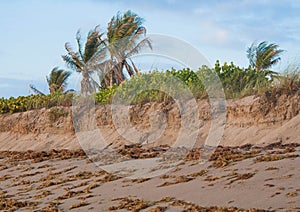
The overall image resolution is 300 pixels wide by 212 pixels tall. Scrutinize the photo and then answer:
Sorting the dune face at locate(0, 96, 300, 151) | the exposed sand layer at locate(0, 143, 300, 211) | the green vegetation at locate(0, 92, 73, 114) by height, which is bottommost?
the exposed sand layer at locate(0, 143, 300, 211)

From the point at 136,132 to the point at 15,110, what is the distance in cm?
997

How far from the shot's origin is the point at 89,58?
28594mm

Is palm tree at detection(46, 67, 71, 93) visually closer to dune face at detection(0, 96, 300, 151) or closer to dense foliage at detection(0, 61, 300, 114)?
dune face at detection(0, 96, 300, 151)

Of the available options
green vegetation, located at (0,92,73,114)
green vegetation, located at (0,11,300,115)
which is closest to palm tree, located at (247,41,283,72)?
green vegetation, located at (0,11,300,115)

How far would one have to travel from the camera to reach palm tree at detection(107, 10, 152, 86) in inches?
922

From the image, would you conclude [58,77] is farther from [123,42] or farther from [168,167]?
[168,167]

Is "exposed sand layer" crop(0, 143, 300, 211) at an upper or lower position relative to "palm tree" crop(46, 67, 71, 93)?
lower

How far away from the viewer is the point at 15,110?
85.5ft

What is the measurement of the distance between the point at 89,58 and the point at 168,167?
658 inches

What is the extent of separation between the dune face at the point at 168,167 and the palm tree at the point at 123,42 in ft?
11.3

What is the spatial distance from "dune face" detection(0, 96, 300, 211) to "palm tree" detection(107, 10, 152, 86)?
3450mm

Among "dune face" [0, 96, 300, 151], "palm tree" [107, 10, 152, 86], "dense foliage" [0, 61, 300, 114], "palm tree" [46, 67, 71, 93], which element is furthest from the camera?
"palm tree" [46, 67, 71, 93]

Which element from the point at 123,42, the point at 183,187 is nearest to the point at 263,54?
the point at 123,42

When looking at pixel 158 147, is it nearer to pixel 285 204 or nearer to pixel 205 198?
pixel 205 198
